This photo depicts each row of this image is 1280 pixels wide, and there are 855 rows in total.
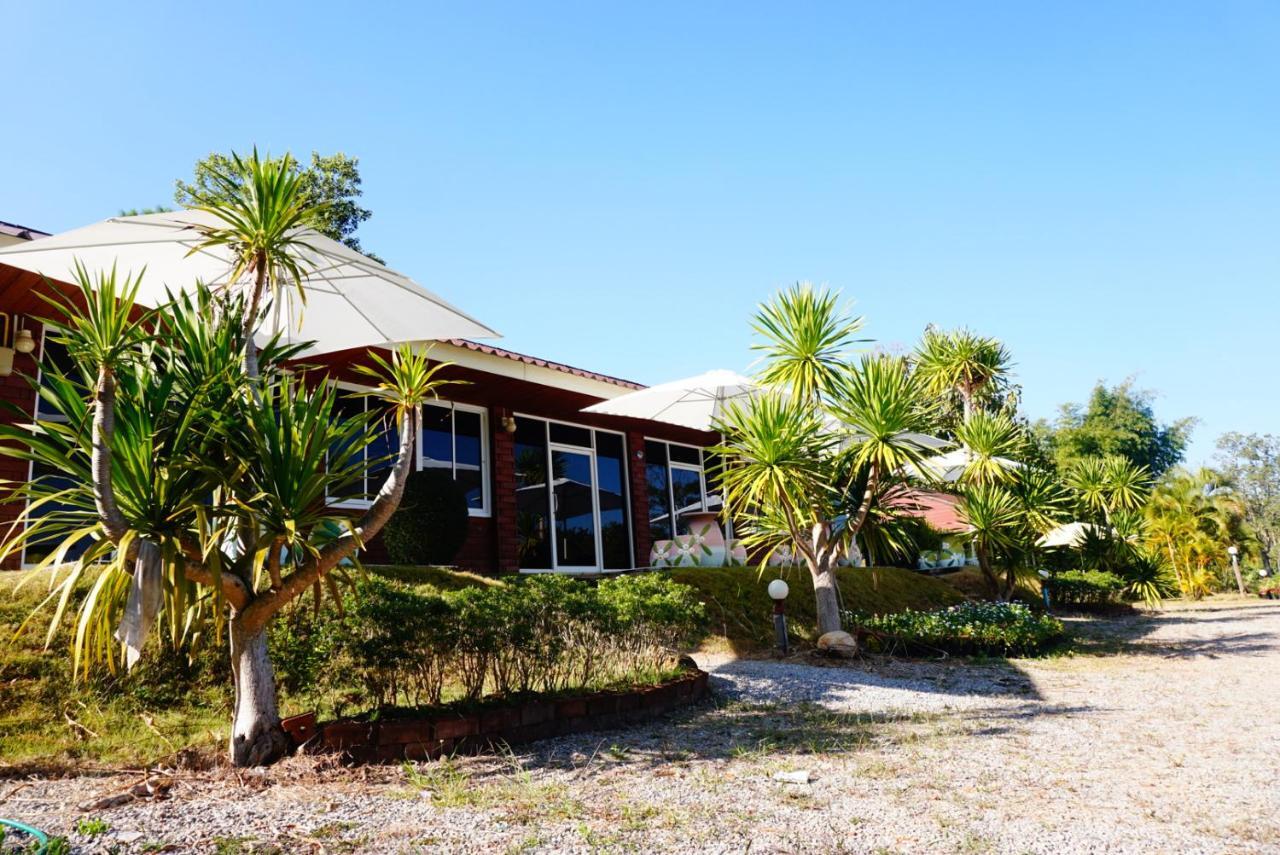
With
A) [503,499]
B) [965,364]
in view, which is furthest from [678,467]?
[965,364]

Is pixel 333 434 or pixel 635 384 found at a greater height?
pixel 635 384

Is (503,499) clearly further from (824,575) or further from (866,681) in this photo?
(866,681)

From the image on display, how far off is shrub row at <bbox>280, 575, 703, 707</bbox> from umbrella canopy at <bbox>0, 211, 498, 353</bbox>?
5.45 ft

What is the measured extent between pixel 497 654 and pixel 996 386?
48.3ft

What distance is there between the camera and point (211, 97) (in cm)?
1071

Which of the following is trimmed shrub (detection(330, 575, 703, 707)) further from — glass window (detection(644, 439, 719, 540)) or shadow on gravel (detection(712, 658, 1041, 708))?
glass window (detection(644, 439, 719, 540))

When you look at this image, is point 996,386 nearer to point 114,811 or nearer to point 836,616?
point 836,616

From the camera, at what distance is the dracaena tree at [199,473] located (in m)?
3.51

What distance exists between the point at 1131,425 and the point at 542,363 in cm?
3805

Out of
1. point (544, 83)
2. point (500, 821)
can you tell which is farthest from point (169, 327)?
point (544, 83)

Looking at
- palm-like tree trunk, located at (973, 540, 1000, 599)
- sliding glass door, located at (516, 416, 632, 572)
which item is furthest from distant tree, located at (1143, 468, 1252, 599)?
sliding glass door, located at (516, 416, 632, 572)

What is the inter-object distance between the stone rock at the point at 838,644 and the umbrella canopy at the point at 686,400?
3.21 m

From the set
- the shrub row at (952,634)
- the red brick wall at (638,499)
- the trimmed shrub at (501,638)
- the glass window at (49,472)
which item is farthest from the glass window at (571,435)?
the trimmed shrub at (501,638)

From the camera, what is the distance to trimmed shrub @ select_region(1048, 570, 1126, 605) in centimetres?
1723
